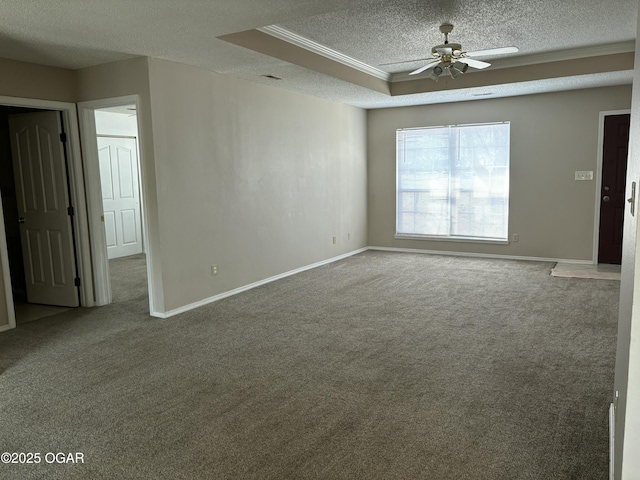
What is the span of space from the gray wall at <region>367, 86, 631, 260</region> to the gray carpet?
1977 millimetres

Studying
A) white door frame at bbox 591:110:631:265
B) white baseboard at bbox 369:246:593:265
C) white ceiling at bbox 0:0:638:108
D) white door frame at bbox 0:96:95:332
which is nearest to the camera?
white ceiling at bbox 0:0:638:108

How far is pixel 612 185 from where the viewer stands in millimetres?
6652

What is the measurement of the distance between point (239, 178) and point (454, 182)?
3881 mm

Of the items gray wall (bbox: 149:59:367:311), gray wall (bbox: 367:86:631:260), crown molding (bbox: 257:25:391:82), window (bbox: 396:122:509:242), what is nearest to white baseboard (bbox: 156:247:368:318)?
gray wall (bbox: 149:59:367:311)

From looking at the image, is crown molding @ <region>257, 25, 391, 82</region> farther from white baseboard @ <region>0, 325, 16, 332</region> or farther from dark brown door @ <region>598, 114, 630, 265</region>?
white baseboard @ <region>0, 325, 16, 332</region>

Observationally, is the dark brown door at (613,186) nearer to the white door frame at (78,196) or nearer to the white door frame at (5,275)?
the white door frame at (78,196)

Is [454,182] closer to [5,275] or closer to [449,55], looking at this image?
[449,55]

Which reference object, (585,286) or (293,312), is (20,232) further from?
(585,286)

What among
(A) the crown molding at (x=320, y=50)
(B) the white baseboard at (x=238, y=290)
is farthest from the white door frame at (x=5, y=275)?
(A) the crown molding at (x=320, y=50)

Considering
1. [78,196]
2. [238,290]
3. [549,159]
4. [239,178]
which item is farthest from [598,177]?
[78,196]

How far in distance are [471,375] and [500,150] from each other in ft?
16.6

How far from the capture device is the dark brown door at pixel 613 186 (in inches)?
257

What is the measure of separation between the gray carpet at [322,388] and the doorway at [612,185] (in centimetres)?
183

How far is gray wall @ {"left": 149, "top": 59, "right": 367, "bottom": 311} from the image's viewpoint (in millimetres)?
4711
